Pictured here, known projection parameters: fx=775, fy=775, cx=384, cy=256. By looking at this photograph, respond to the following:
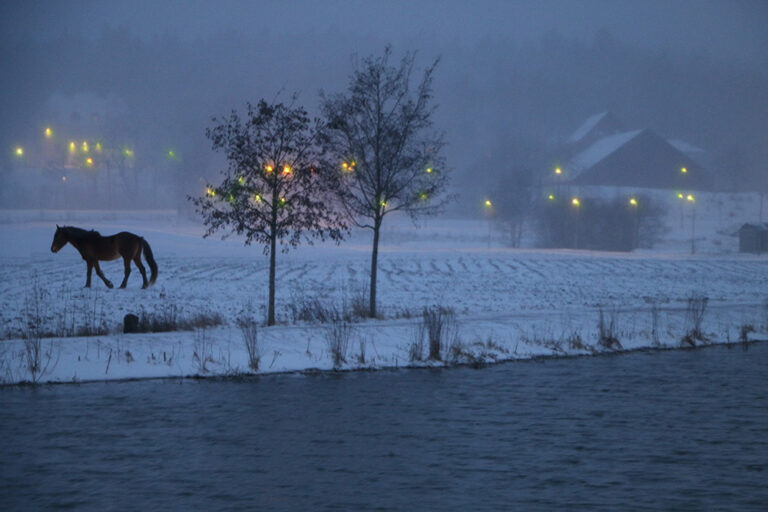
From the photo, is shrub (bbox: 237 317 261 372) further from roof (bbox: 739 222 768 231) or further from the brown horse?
roof (bbox: 739 222 768 231)

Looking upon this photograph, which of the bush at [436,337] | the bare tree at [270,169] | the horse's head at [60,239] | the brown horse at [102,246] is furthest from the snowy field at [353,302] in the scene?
the bare tree at [270,169]

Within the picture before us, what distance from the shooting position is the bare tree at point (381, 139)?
2408 cm

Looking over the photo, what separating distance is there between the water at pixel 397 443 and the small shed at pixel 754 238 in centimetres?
6196

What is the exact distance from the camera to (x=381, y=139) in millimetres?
24250

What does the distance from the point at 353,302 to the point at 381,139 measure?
19.3 feet

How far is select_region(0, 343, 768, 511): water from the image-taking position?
990cm

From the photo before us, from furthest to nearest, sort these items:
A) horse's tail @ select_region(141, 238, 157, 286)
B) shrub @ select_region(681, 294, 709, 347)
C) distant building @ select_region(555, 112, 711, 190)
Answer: distant building @ select_region(555, 112, 711, 190), horse's tail @ select_region(141, 238, 157, 286), shrub @ select_region(681, 294, 709, 347)

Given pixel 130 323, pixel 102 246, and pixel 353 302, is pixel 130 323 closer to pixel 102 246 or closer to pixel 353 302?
pixel 353 302

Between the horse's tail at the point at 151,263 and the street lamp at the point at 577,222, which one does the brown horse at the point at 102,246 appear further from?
the street lamp at the point at 577,222

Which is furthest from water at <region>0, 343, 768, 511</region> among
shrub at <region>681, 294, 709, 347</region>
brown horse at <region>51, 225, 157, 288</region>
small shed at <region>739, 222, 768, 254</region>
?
small shed at <region>739, 222, 768, 254</region>

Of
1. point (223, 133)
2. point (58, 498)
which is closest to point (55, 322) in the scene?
point (223, 133)

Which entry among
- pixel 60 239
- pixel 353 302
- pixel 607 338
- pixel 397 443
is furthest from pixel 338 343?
pixel 60 239

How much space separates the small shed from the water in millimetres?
61965

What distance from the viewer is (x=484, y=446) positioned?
12.2 m
